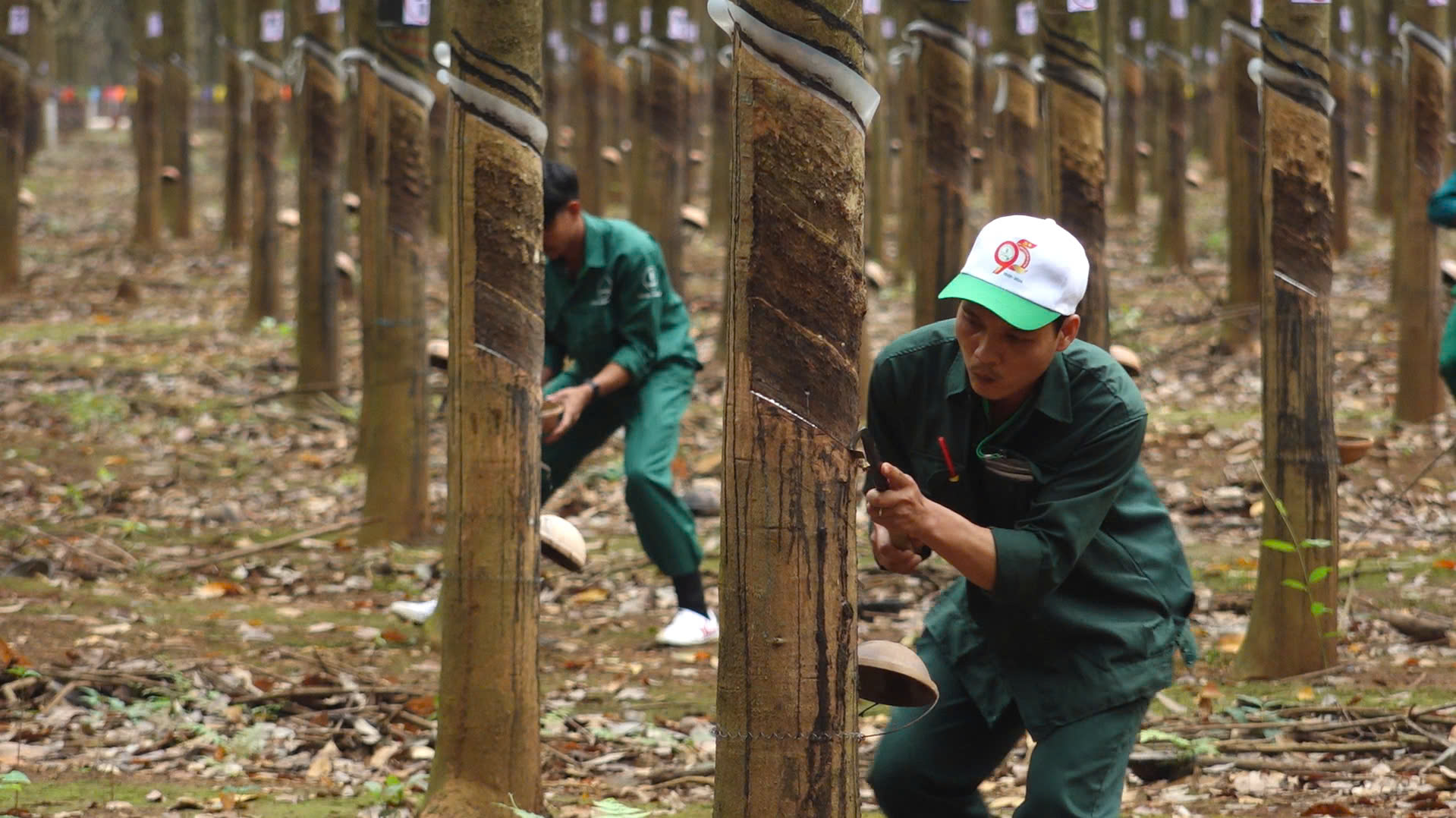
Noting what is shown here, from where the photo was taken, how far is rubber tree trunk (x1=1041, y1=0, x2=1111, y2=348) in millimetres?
6539

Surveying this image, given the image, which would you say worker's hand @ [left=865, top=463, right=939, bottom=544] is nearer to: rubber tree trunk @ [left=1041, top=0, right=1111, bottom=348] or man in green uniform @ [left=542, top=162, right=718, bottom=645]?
man in green uniform @ [left=542, top=162, right=718, bottom=645]

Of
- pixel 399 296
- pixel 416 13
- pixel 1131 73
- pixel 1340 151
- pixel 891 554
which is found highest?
pixel 1131 73

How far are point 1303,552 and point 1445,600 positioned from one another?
1.40 meters

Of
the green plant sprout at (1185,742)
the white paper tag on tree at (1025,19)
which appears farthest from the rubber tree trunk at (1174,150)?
the green plant sprout at (1185,742)

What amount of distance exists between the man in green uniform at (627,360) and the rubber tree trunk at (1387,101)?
422 inches

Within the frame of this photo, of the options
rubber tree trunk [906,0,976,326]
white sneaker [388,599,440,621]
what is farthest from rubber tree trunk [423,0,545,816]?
rubber tree trunk [906,0,976,326]

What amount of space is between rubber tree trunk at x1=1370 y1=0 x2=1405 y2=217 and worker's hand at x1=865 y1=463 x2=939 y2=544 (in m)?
13.4

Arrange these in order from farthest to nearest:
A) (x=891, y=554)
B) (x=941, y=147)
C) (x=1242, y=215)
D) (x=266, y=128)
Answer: (x=266, y=128), (x=1242, y=215), (x=941, y=147), (x=891, y=554)

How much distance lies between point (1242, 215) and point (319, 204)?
6537 millimetres

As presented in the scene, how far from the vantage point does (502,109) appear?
13.6 feet

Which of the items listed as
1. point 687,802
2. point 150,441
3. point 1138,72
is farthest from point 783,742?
point 1138,72

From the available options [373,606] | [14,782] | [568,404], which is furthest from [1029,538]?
[373,606]

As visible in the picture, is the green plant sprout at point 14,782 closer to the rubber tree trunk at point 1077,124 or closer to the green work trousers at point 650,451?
the green work trousers at point 650,451

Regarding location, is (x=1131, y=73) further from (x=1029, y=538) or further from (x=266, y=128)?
(x=1029, y=538)
